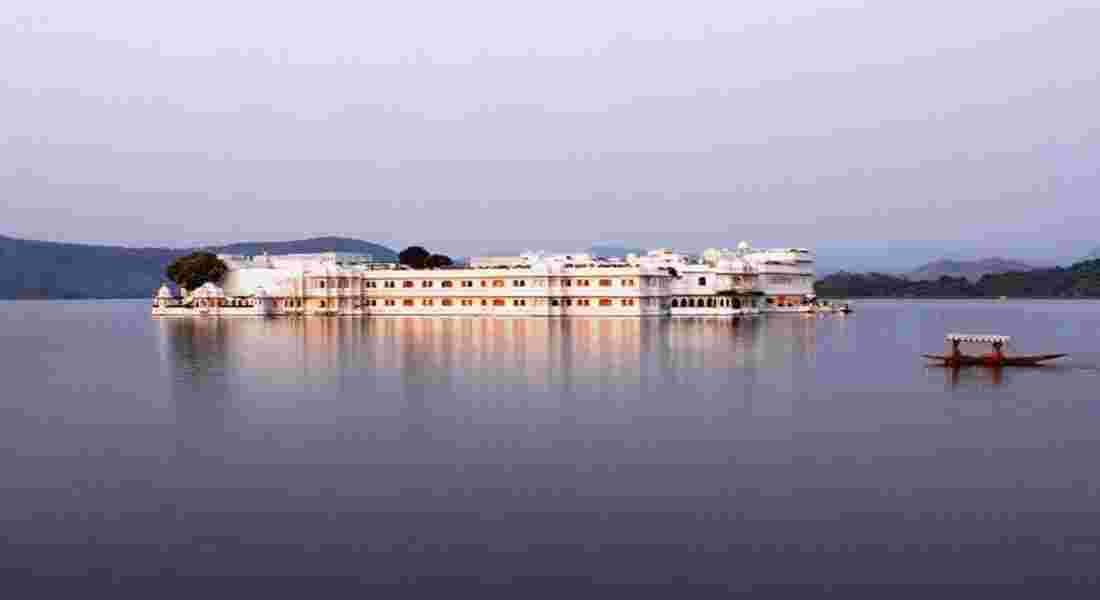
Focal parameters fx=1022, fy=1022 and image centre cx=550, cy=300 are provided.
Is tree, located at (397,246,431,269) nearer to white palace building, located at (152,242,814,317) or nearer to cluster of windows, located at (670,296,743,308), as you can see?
white palace building, located at (152,242,814,317)

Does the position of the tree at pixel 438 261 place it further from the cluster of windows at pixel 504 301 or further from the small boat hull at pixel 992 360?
the small boat hull at pixel 992 360

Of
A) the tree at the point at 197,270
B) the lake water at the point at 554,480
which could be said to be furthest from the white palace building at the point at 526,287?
the lake water at the point at 554,480

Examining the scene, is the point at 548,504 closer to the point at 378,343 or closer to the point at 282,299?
the point at 378,343

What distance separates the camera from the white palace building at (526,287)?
8044 cm

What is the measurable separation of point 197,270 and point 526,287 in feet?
113

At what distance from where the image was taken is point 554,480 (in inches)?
651

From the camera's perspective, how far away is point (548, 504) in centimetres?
1502

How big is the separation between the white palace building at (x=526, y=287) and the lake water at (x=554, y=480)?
46.2m

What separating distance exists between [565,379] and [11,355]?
28.9 m

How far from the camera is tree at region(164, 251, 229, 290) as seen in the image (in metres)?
96.3

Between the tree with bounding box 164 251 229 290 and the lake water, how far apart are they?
64.9 meters

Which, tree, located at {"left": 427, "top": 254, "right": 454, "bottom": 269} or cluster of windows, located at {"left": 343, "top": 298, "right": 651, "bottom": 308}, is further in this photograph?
tree, located at {"left": 427, "top": 254, "right": 454, "bottom": 269}

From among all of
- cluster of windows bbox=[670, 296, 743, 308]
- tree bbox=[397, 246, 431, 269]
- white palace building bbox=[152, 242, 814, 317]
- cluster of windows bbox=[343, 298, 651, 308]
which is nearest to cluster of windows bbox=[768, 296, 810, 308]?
white palace building bbox=[152, 242, 814, 317]

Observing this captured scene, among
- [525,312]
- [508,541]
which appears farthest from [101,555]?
[525,312]
